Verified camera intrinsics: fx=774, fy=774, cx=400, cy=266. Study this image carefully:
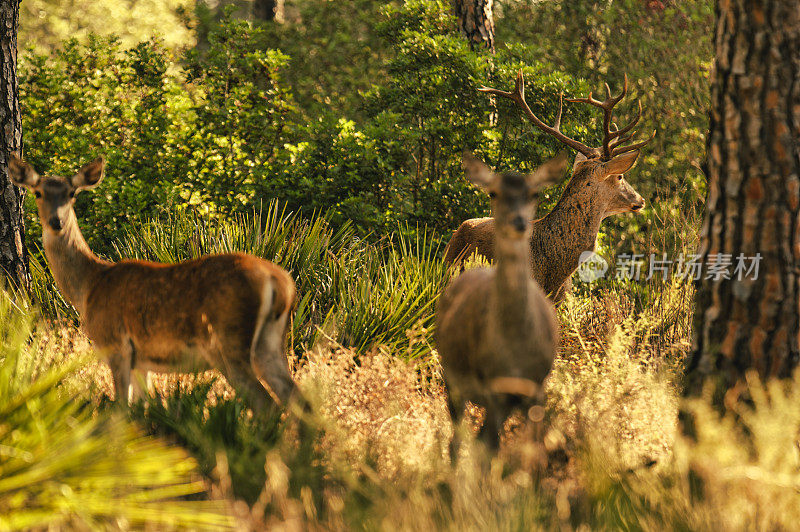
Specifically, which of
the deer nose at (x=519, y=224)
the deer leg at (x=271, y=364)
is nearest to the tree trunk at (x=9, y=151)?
the deer leg at (x=271, y=364)

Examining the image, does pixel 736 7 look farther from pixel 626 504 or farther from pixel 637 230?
pixel 637 230

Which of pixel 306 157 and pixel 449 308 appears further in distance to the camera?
pixel 306 157

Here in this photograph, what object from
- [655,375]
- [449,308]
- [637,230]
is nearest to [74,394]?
[449,308]

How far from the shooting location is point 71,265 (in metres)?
5.67

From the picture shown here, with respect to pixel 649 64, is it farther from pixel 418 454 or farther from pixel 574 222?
pixel 418 454

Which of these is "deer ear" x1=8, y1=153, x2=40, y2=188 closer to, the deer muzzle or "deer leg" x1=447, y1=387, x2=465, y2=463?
the deer muzzle

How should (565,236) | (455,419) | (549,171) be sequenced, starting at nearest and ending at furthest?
(549,171)
(455,419)
(565,236)

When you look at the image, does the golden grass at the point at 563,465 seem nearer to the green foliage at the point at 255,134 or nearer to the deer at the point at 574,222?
the deer at the point at 574,222

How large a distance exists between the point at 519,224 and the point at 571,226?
4.11 metres

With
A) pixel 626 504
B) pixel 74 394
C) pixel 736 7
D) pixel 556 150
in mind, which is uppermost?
pixel 736 7

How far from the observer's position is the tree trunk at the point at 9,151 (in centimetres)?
738

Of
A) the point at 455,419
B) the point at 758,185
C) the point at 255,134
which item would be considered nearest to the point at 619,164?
the point at 758,185

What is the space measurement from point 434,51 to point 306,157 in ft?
7.80

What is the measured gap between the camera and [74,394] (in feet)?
14.9
